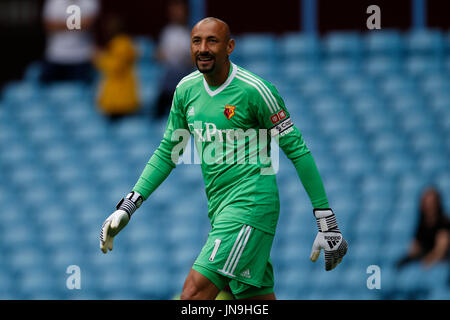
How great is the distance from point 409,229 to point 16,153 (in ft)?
16.9

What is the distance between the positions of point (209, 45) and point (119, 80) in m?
6.24

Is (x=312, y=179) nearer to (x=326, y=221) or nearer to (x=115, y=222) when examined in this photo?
(x=326, y=221)

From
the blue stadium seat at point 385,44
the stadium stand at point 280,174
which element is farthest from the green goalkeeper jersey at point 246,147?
the blue stadium seat at point 385,44

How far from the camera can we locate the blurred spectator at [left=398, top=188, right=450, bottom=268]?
883 centimetres

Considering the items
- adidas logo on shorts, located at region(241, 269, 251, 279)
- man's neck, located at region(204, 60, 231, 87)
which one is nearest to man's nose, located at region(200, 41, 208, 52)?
man's neck, located at region(204, 60, 231, 87)

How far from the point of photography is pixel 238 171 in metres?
5.32

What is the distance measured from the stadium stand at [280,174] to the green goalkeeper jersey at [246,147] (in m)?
4.14

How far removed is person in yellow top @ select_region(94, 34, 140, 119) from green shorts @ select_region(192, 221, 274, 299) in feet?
20.2

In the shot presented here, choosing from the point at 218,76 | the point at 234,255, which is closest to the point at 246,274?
the point at 234,255

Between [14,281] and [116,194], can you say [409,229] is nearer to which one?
[116,194]

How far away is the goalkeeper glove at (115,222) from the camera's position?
17.4ft

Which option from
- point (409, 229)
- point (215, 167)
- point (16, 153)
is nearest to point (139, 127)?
point (16, 153)
